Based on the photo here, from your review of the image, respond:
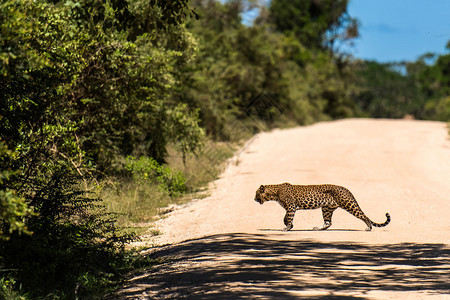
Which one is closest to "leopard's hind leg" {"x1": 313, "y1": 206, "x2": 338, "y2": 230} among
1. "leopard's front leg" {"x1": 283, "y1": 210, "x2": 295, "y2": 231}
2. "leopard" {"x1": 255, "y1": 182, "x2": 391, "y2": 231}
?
"leopard" {"x1": 255, "y1": 182, "x2": 391, "y2": 231}

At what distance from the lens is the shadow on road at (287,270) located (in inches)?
302

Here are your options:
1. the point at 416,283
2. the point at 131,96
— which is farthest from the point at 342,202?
the point at 131,96

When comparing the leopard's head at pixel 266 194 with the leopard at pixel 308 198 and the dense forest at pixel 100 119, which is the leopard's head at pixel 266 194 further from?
the dense forest at pixel 100 119

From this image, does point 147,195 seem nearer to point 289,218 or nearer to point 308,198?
point 289,218

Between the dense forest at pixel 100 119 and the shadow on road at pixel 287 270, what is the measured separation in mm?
858

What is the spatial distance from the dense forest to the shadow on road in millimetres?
858

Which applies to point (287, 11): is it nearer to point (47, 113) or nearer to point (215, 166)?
point (215, 166)

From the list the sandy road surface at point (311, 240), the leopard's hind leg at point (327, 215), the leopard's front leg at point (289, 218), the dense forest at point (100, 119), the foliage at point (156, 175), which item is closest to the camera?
the sandy road surface at point (311, 240)

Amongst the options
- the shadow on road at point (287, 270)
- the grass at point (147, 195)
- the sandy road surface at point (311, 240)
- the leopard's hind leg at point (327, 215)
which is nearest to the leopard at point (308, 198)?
the leopard's hind leg at point (327, 215)

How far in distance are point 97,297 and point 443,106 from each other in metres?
76.2

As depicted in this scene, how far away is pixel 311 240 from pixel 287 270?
108 inches

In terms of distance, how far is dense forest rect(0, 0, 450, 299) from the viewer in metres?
9.02

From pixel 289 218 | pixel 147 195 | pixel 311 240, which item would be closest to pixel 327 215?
pixel 289 218

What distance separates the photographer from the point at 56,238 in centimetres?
1000
